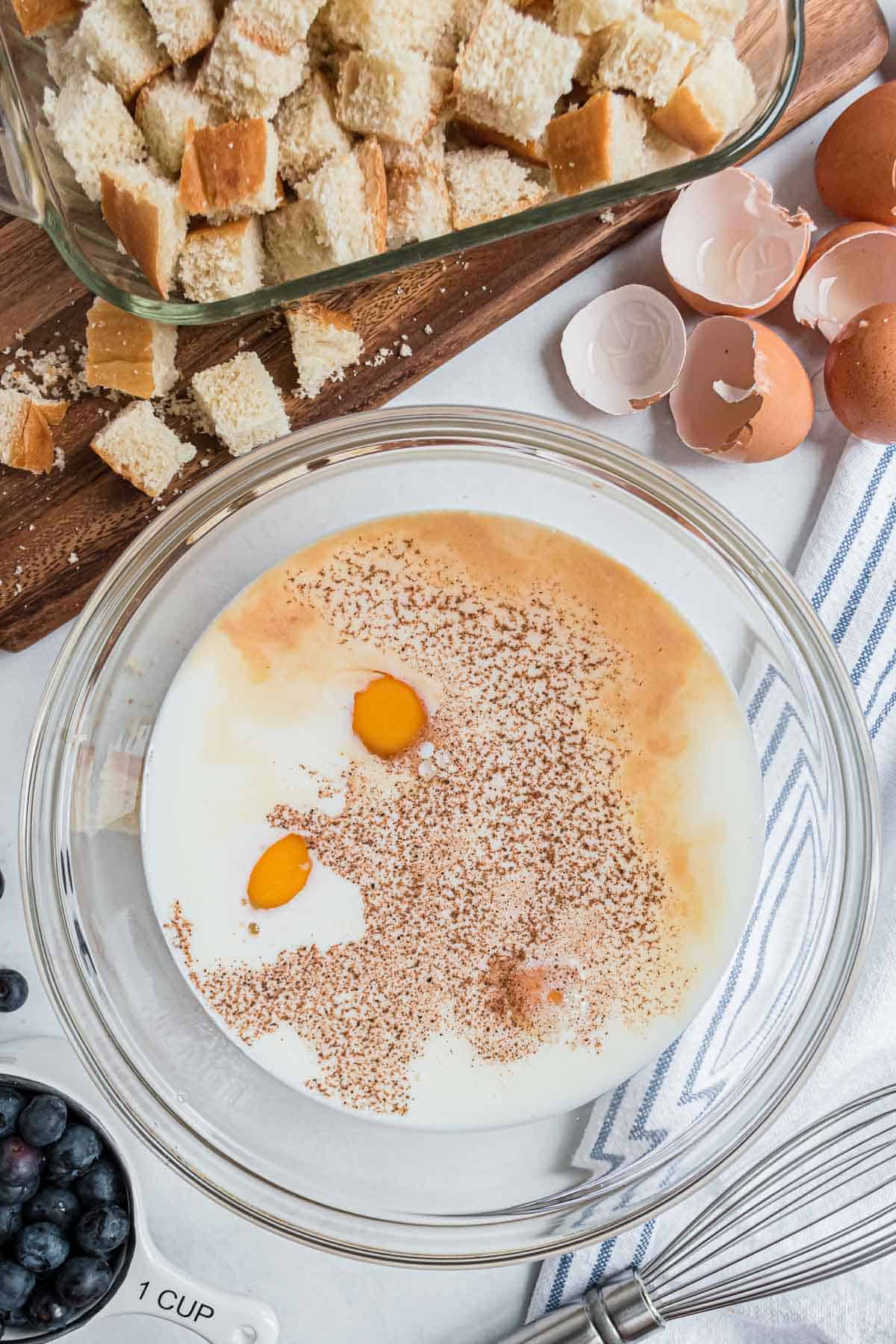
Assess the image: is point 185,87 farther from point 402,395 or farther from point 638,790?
point 638,790

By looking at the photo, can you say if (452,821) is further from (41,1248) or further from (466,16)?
(466,16)

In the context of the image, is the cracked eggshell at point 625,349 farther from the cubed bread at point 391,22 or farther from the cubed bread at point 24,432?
the cubed bread at point 24,432

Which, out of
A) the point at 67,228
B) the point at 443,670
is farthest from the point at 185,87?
the point at 443,670

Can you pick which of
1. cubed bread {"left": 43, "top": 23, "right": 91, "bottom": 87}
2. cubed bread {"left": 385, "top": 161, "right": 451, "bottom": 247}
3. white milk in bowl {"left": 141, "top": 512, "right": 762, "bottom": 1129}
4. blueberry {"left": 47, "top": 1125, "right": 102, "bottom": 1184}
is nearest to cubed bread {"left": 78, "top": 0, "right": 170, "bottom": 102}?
cubed bread {"left": 43, "top": 23, "right": 91, "bottom": 87}

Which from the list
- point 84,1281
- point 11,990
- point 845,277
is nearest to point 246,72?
point 845,277

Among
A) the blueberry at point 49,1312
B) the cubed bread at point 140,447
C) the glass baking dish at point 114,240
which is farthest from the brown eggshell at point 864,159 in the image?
the blueberry at point 49,1312

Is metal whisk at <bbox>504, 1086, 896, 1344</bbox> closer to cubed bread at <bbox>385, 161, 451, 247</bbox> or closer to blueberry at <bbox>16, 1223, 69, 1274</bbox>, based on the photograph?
blueberry at <bbox>16, 1223, 69, 1274</bbox>
